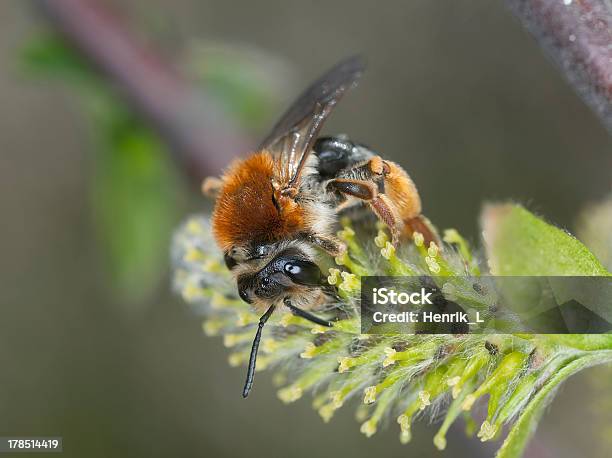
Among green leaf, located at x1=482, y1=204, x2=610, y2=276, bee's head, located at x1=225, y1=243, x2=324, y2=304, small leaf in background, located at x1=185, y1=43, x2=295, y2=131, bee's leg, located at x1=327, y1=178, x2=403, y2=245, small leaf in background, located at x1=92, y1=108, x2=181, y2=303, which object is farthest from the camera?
small leaf in background, located at x1=185, y1=43, x2=295, y2=131

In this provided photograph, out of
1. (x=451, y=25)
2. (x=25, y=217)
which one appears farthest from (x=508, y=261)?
(x=25, y=217)

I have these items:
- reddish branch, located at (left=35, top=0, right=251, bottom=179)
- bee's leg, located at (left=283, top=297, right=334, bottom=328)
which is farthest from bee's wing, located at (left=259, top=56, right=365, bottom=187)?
reddish branch, located at (left=35, top=0, right=251, bottom=179)

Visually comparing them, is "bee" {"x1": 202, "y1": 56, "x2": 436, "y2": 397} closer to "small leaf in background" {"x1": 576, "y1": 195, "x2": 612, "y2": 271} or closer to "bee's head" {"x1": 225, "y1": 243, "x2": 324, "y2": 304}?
"bee's head" {"x1": 225, "y1": 243, "x2": 324, "y2": 304}

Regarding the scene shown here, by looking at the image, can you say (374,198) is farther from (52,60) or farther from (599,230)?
(52,60)

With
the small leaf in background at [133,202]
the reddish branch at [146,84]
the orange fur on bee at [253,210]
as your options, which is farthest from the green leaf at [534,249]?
the small leaf in background at [133,202]

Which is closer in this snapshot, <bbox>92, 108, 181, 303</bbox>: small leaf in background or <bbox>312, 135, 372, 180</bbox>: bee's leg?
<bbox>312, 135, 372, 180</bbox>: bee's leg

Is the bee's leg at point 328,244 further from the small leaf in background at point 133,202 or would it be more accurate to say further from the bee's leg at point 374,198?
the small leaf in background at point 133,202

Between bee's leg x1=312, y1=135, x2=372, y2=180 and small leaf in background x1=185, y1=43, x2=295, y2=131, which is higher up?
small leaf in background x1=185, y1=43, x2=295, y2=131
